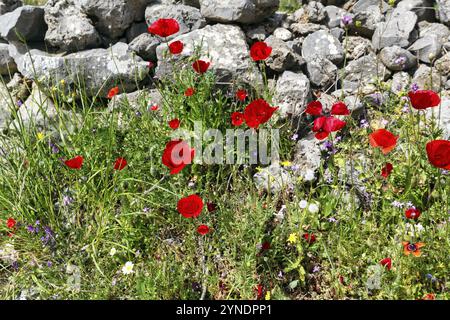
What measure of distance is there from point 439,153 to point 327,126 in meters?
0.64

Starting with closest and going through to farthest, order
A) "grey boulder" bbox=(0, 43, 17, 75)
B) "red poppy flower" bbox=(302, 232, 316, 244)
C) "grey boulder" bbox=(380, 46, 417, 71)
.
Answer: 1. "red poppy flower" bbox=(302, 232, 316, 244)
2. "grey boulder" bbox=(380, 46, 417, 71)
3. "grey boulder" bbox=(0, 43, 17, 75)

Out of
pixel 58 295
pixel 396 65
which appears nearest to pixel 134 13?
pixel 396 65

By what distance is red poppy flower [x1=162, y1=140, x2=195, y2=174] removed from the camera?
A: 7.59 ft

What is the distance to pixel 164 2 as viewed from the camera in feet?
13.4

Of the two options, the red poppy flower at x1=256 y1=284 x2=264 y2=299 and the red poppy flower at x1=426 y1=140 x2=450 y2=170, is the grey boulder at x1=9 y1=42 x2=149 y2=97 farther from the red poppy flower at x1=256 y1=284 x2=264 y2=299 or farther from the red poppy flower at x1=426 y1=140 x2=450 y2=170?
the red poppy flower at x1=426 y1=140 x2=450 y2=170

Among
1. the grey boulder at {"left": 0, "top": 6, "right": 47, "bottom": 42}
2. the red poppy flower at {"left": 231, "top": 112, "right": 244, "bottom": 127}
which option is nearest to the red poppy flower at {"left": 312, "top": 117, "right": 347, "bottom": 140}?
the red poppy flower at {"left": 231, "top": 112, "right": 244, "bottom": 127}

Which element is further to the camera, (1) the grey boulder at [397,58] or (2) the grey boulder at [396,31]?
(2) the grey boulder at [396,31]

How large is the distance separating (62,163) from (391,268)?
229cm

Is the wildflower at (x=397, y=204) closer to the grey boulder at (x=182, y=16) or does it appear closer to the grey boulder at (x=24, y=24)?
the grey boulder at (x=182, y=16)

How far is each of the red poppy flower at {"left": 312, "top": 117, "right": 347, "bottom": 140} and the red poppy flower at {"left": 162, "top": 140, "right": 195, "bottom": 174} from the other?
2.54 ft

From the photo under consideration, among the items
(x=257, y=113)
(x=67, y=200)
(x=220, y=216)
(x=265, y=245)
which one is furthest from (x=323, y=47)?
(x=67, y=200)

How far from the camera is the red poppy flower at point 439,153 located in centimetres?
200

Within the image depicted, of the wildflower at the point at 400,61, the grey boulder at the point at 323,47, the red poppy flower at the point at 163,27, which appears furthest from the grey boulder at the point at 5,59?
the wildflower at the point at 400,61

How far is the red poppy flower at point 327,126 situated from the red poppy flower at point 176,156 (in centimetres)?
77
